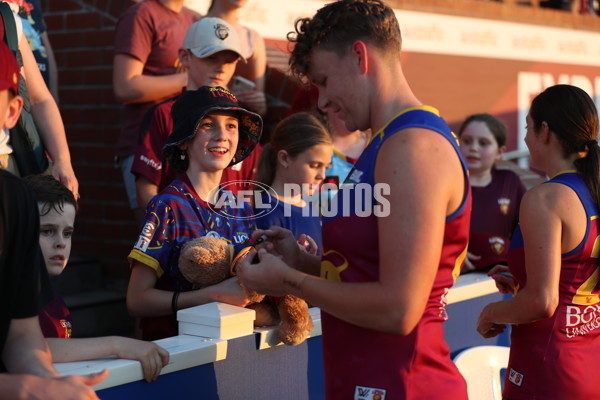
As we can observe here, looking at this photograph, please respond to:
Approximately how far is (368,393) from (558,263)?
0.90 meters

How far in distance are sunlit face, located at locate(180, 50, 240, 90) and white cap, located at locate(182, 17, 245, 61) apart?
0.04m

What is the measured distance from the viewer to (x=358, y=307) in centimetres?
186

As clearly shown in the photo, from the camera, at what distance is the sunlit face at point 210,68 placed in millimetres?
3918

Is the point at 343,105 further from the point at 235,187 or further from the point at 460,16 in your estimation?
the point at 460,16

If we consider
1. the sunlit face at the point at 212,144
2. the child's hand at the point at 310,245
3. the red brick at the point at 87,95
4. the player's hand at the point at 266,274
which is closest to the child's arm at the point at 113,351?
the player's hand at the point at 266,274

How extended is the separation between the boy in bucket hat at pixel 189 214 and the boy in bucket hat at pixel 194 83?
0.60 m

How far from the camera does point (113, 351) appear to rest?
2.22m

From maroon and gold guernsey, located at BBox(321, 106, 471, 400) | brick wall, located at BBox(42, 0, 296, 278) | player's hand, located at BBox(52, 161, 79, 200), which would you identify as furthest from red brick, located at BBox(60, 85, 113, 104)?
maroon and gold guernsey, located at BBox(321, 106, 471, 400)

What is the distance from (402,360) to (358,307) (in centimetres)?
20

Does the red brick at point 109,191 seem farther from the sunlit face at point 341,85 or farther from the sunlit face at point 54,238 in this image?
the sunlit face at point 341,85

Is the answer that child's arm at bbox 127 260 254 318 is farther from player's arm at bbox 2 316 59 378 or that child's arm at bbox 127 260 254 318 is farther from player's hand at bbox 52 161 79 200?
player's arm at bbox 2 316 59 378

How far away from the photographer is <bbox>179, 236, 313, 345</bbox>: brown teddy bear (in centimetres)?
266

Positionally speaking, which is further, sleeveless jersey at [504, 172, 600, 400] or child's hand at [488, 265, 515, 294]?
child's hand at [488, 265, 515, 294]

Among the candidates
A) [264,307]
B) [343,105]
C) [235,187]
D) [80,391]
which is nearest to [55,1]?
[235,187]
